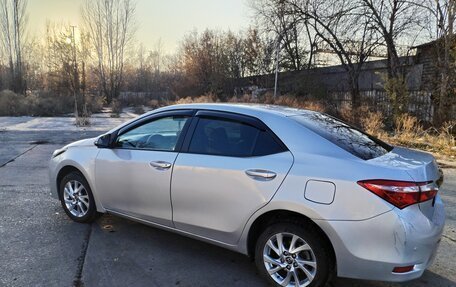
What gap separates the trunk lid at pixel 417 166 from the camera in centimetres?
290

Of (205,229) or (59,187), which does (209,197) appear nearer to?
(205,229)

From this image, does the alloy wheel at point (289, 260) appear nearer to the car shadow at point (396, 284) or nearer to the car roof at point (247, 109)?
the car shadow at point (396, 284)

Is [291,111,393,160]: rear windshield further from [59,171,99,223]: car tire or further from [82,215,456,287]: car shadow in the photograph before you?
[59,171,99,223]: car tire

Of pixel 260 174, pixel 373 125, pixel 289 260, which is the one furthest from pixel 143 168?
pixel 373 125

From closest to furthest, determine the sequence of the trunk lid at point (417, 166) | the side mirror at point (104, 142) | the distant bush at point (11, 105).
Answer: the trunk lid at point (417, 166)
the side mirror at point (104, 142)
the distant bush at point (11, 105)

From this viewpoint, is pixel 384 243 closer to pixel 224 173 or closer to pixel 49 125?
pixel 224 173

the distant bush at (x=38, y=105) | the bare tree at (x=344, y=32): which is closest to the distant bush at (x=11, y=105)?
the distant bush at (x=38, y=105)

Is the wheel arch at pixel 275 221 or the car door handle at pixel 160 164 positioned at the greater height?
the car door handle at pixel 160 164

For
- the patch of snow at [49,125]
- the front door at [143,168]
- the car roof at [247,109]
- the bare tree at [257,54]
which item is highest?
the bare tree at [257,54]

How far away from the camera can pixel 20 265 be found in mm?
3635

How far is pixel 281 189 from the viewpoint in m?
3.06

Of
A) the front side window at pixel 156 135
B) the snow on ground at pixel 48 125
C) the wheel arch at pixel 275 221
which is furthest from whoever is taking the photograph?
the snow on ground at pixel 48 125

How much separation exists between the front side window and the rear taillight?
190 cm

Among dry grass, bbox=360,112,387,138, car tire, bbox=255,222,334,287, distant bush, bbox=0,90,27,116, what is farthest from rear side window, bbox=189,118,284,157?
distant bush, bbox=0,90,27,116
